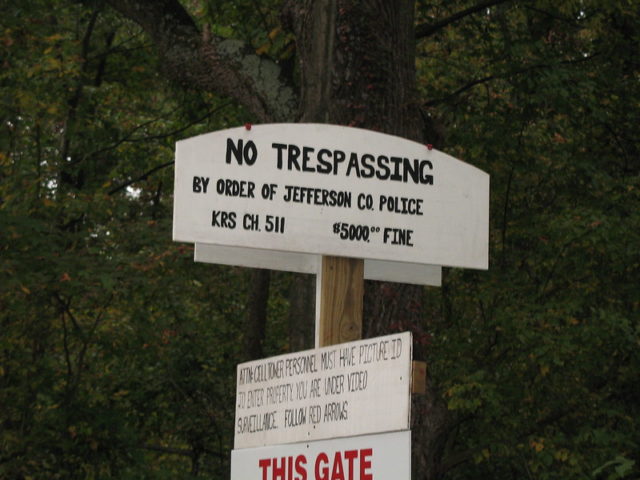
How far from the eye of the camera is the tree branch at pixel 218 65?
9328 millimetres

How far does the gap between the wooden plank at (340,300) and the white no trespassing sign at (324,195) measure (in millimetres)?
72

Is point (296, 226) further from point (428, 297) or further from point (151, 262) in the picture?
point (428, 297)

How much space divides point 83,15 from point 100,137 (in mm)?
1731

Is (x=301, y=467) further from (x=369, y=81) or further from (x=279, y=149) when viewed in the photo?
(x=369, y=81)

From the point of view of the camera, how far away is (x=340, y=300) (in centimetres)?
441

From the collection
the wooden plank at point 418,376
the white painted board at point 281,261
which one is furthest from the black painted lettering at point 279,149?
the wooden plank at point 418,376

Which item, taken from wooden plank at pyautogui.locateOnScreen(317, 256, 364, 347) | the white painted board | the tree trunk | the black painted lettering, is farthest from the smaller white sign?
the tree trunk

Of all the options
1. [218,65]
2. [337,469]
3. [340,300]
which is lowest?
[337,469]

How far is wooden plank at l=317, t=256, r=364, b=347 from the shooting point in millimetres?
4391

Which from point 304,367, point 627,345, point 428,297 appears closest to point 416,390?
point 304,367

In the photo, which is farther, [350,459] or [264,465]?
[264,465]

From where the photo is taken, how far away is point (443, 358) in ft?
43.0

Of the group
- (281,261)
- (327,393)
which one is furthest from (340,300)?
(327,393)

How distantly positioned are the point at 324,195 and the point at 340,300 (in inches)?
14.5
